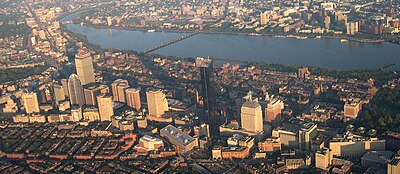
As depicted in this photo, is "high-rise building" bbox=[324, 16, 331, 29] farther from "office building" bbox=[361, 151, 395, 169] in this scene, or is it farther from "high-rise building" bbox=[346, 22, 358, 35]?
"office building" bbox=[361, 151, 395, 169]

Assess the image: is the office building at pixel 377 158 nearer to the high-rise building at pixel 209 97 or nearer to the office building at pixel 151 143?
the high-rise building at pixel 209 97

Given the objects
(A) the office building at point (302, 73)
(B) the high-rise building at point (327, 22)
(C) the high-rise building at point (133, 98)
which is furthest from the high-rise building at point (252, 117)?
(B) the high-rise building at point (327, 22)

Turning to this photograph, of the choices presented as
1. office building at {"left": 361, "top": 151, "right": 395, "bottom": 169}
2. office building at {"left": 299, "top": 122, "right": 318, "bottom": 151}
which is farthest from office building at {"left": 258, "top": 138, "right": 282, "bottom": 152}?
office building at {"left": 361, "top": 151, "right": 395, "bottom": 169}

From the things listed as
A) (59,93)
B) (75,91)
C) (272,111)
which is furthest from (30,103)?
(272,111)

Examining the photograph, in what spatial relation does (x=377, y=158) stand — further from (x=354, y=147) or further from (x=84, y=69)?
(x=84, y=69)

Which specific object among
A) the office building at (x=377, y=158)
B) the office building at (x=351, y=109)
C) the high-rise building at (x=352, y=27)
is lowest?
the office building at (x=377, y=158)

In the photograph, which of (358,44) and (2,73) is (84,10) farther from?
(358,44)
